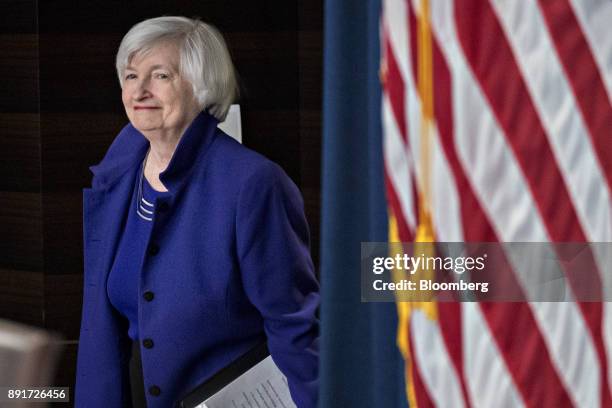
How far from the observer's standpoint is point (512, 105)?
60.2 inches

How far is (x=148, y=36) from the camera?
2303mm

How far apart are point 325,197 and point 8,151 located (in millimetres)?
2768

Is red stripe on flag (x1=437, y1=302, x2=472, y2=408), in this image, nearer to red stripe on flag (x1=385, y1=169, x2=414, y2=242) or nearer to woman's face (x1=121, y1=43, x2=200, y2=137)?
red stripe on flag (x1=385, y1=169, x2=414, y2=242)

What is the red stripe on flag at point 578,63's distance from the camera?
59.0 inches

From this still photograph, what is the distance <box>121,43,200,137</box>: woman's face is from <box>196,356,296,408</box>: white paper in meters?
0.52

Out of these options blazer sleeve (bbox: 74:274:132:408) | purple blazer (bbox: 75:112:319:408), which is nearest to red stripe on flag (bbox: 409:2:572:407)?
purple blazer (bbox: 75:112:319:408)

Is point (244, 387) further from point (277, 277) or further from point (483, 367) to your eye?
point (483, 367)

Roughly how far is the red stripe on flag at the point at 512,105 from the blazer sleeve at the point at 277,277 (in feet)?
2.42

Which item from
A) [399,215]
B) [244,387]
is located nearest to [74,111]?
[244,387]

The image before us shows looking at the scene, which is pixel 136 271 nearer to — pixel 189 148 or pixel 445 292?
pixel 189 148

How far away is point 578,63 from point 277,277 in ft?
2.83

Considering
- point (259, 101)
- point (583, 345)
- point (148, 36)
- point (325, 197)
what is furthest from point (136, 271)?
point (259, 101)

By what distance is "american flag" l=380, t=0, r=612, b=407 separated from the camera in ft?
4.97

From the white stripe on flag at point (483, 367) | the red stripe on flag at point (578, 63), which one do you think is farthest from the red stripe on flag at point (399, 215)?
the red stripe on flag at point (578, 63)
